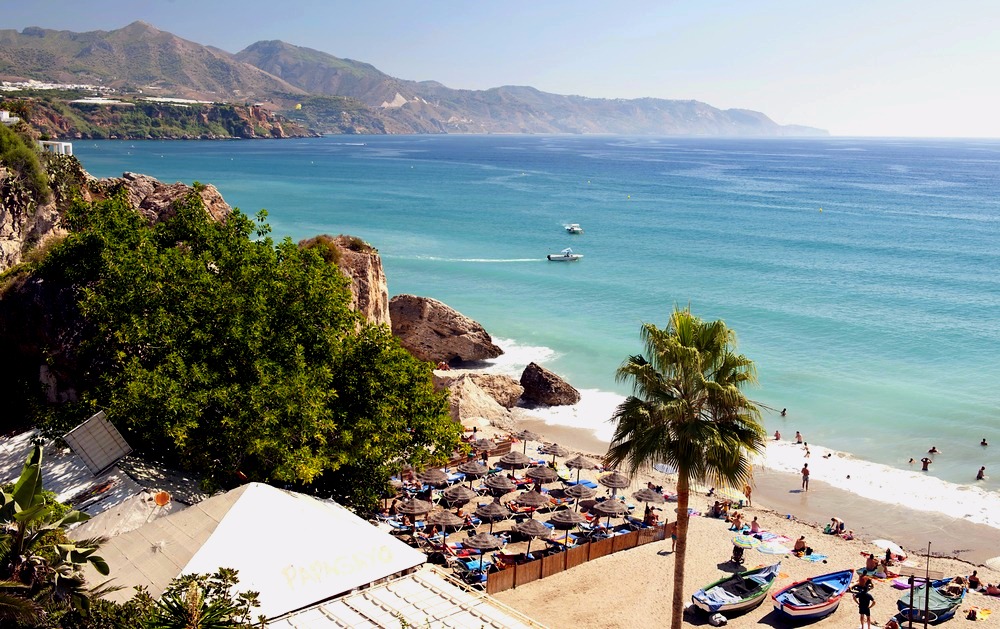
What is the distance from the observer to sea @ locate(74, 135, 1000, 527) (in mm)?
32625

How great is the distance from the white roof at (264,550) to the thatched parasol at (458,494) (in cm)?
817

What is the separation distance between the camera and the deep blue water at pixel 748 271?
120ft

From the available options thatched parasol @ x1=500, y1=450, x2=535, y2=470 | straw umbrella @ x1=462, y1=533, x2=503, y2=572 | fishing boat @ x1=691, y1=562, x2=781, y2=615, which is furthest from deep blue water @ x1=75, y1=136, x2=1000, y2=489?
straw umbrella @ x1=462, y1=533, x2=503, y2=572

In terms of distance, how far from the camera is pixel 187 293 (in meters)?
16.5

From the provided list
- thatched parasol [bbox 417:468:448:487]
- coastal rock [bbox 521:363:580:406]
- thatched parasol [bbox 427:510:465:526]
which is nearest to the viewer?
thatched parasol [bbox 427:510:465:526]

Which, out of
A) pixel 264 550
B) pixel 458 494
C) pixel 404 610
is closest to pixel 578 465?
pixel 458 494

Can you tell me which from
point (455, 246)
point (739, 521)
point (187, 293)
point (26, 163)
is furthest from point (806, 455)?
point (455, 246)

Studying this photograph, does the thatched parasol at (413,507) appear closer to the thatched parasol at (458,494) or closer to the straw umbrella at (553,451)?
the thatched parasol at (458,494)

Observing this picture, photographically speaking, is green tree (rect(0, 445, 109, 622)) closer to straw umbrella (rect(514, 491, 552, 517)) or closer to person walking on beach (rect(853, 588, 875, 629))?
straw umbrella (rect(514, 491, 552, 517))

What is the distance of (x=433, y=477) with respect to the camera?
21922mm

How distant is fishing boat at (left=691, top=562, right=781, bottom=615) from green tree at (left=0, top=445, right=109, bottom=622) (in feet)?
40.0

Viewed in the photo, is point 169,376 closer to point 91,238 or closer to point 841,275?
point 91,238

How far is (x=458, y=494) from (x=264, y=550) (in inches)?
384

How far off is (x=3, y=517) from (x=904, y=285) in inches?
2384
